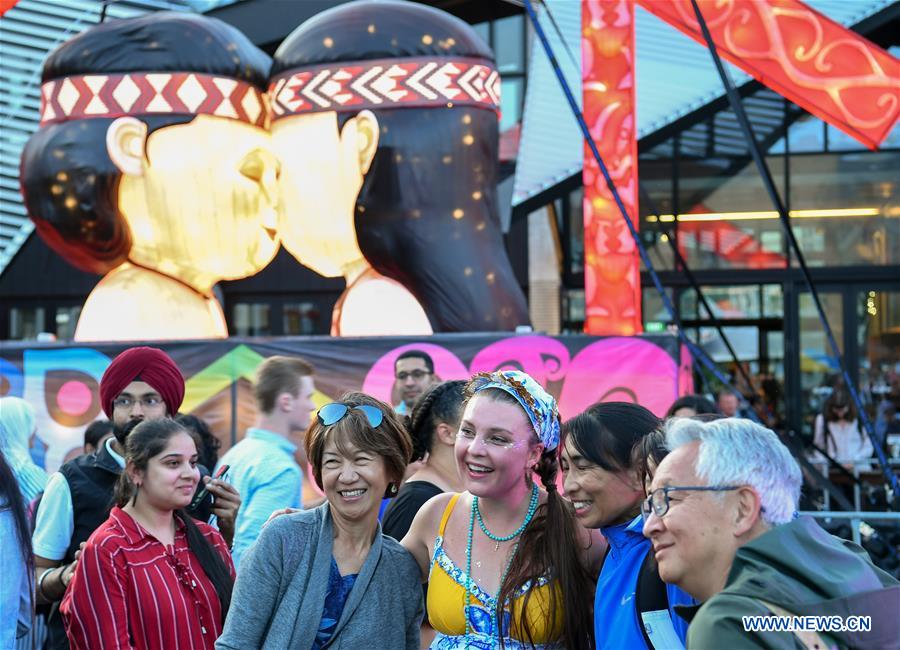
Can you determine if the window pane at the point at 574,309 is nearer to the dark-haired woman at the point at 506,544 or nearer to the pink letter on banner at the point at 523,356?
the pink letter on banner at the point at 523,356

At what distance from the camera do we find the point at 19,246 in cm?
970

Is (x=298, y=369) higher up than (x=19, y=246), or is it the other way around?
(x=19, y=246)

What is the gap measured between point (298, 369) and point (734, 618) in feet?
10.9

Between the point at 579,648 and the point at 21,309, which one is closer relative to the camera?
the point at 579,648

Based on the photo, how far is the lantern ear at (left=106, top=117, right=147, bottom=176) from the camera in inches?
296

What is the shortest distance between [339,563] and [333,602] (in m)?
0.10

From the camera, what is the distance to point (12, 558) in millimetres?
3012

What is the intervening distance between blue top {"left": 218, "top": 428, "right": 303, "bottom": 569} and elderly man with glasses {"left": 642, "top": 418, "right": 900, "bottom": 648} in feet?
7.71

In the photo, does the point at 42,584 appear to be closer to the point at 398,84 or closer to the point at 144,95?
the point at 398,84

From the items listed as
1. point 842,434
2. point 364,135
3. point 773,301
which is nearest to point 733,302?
point 773,301

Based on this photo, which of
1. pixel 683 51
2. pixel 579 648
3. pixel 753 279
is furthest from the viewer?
pixel 753 279

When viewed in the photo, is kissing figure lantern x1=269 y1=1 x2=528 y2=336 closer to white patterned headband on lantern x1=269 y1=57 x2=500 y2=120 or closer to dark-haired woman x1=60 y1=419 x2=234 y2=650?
white patterned headband on lantern x1=269 y1=57 x2=500 y2=120

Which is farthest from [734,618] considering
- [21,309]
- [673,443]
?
[21,309]

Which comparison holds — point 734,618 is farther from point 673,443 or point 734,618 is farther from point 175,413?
point 175,413
